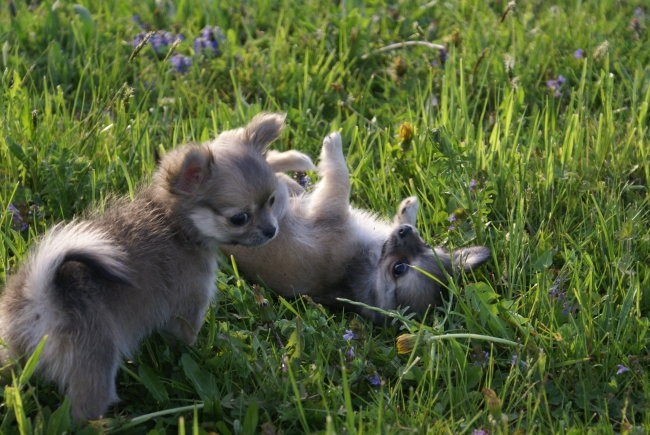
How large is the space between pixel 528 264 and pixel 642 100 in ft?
6.18

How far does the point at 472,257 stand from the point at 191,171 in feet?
4.46

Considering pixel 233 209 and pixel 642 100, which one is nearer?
pixel 233 209

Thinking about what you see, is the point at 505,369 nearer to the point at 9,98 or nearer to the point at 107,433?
the point at 107,433

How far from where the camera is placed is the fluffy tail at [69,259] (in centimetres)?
343

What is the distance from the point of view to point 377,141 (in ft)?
18.7

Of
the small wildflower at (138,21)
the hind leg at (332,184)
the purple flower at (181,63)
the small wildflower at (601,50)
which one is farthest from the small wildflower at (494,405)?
the small wildflower at (138,21)

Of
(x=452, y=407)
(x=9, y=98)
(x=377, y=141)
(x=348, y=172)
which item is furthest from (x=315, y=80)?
(x=452, y=407)

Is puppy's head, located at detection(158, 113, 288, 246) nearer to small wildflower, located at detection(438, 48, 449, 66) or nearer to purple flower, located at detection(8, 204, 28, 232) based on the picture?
purple flower, located at detection(8, 204, 28, 232)

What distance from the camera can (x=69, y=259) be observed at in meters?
3.44

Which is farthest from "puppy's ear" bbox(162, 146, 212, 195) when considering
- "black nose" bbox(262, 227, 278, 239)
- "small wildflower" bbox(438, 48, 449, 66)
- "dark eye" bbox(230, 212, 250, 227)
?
"small wildflower" bbox(438, 48, 449, 66)

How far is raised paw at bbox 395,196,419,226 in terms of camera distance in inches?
191

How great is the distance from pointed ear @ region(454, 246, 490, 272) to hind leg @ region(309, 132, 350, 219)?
2.65ft

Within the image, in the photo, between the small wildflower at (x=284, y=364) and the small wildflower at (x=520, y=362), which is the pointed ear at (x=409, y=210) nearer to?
the small wildflower at (x=520, y=362)

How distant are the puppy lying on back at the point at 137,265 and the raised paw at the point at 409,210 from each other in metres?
0.69
